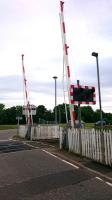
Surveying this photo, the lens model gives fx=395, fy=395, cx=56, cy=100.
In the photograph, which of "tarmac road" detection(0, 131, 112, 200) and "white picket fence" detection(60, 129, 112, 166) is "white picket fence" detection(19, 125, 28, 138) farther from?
"tarmac road" detection(0, 131, 112, 200)

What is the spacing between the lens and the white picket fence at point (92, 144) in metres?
14.1

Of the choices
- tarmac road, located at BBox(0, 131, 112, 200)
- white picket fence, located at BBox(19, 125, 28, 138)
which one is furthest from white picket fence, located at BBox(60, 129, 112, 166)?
white picket fence, located at BBox(19, 125, 28, 138)

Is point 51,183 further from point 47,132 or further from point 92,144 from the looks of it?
point 47,132

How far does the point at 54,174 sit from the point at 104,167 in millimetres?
2318

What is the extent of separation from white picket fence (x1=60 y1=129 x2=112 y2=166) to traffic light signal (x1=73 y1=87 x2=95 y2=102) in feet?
5.06

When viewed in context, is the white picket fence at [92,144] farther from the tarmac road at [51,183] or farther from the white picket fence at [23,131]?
the white picket fence at [23,131]

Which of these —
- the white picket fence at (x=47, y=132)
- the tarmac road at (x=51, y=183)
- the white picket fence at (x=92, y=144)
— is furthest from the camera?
the white picket fence at (x=47, y=132)

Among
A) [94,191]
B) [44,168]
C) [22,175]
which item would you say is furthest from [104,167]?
[94,191]

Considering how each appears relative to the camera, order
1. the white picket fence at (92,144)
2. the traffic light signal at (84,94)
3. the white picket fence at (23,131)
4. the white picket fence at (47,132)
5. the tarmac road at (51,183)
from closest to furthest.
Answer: the tarmac road at (51,183) < the white picket fence at (92,144) < the traffic light signal at (84,94) < the white picket fence at (47,132) < the white picket fence at (23,131)

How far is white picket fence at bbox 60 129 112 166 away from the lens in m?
14.1

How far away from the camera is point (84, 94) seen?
743 inches

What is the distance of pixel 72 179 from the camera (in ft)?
36.5

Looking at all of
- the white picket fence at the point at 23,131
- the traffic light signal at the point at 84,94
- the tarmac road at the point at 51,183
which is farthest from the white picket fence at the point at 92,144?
the white picket fence at the point at 23,131

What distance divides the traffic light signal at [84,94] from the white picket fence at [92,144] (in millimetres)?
1541
